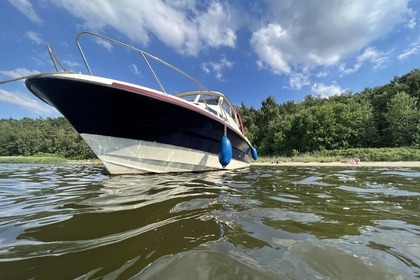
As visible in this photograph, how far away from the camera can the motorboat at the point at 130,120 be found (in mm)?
5449

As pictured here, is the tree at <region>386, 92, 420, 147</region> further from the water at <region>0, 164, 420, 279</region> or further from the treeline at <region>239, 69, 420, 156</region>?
the water at <region>0, 164, 420, 279</region>

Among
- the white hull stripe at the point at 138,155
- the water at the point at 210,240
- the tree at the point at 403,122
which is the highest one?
the tree at the point at 403,122

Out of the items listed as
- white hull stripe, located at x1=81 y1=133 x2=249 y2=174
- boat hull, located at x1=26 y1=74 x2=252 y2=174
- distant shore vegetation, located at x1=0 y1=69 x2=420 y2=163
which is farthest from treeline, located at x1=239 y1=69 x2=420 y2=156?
boat hull, located at x1=26 y1=74 x2=252 y2=174

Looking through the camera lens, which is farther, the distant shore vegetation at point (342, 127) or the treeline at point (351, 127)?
the treeline at point (351, 127)

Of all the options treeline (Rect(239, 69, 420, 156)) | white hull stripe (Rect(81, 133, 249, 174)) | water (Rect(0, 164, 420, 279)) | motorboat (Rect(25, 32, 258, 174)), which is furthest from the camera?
treeline (Rect(239, 69, 420, 156))

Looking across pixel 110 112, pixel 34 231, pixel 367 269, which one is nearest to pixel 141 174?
pixel 110 112

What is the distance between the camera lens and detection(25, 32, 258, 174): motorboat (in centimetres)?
545

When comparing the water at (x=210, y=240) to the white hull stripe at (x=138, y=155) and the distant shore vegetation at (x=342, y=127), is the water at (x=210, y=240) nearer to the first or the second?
the white hull stripe at (x=138, y=155)

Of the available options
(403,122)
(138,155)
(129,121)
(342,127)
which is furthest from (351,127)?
(129,121)

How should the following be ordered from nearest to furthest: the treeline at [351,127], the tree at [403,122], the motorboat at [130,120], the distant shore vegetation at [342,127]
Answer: the motorboat at [130,120], the tree at [403,122], the distant shore vegetation at [342,127], the treeline at [351,127]

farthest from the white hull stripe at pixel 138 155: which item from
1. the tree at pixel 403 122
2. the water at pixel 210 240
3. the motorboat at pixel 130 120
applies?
the tree at pixel 403 122

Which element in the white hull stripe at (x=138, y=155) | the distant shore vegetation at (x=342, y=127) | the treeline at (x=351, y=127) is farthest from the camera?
the treeline at (x=351, y=127)

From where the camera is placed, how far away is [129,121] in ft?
19.6

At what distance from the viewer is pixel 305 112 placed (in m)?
37.0
